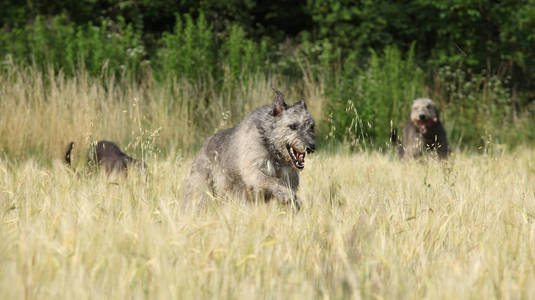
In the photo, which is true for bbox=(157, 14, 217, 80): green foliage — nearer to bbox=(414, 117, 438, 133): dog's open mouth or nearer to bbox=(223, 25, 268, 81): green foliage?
bbox=(223, 25, 268, 81): green foliage

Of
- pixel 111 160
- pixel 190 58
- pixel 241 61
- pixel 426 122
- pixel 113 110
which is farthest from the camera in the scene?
pixel 241 61

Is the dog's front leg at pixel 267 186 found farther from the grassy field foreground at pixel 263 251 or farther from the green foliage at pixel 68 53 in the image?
the green foliage at pixel 68 53

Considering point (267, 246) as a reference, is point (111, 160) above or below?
below

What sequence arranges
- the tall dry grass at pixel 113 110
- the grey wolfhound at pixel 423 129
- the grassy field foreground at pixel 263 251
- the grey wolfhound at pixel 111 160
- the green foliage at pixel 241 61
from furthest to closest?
the green foliage at pixel 241 61
the grey wolfhound at pixel 423 129
the tall dry grass at pixel 113 110
the grey wolfhound at pixel 111 160
the grassy field foreground at pixel 263 251

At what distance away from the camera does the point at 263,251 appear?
3039 mm

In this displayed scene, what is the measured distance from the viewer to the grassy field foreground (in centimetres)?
250

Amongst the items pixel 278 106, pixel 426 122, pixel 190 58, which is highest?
pixel 190 58

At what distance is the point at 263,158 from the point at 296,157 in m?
0.27

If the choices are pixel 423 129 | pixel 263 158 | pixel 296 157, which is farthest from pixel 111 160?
pixel 423 129

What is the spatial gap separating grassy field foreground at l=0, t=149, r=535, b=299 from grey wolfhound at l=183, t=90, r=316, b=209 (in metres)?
0.20

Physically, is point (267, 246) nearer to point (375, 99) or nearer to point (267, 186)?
point (267, 186)

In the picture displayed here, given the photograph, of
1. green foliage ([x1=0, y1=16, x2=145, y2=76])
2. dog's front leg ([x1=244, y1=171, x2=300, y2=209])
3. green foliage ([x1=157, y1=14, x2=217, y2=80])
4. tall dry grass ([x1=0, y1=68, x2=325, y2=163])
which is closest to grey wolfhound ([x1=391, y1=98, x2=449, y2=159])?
tall dry grass ([x1=0, y1=68, x2=325, y2=163])

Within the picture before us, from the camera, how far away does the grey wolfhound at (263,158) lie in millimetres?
4348

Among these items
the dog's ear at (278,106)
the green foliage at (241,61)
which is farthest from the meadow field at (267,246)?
the green foliage at (241,61)
